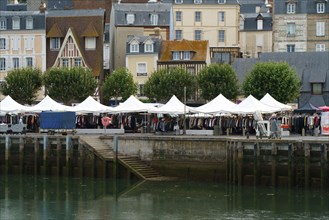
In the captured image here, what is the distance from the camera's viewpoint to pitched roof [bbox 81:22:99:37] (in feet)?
331

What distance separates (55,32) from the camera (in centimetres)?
10231

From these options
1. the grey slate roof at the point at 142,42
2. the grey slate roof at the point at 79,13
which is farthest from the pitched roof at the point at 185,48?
the grey slate roof at the point at 79,13

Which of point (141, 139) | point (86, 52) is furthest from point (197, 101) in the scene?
point (141, 139)

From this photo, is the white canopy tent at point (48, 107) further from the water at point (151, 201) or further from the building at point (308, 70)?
the building at point (308, 70)

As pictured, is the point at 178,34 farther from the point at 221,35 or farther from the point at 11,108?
the point at 11,108

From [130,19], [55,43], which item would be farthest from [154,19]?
[55,43]

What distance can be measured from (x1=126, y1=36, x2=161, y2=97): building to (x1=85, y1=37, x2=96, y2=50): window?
11.2 feet

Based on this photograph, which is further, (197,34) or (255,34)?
(255,34)

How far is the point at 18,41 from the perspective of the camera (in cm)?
10406

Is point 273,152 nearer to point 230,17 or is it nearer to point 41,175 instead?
point 41,175

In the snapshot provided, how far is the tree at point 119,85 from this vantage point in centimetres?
9288

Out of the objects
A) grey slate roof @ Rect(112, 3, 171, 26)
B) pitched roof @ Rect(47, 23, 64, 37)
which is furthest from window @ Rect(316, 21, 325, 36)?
pitched roof @ Rect(47, 23, 64, 37)

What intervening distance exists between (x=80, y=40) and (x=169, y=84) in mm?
15232

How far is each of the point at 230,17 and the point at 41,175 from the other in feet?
177
